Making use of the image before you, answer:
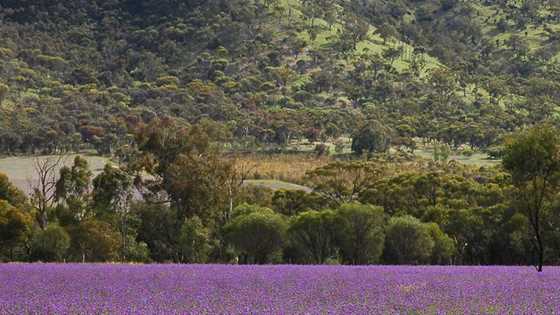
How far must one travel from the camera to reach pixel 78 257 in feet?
146

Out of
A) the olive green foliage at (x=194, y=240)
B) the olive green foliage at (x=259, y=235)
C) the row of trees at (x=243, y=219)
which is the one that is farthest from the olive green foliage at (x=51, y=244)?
the olive green foliage at (x=259, y=235)

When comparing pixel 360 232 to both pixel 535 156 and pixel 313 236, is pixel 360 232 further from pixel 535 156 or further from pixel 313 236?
pixel 535 156

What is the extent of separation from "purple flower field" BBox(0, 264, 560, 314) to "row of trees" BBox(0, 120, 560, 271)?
1863 centimetres

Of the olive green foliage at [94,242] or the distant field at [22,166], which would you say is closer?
the olive green foliage at [94,242]

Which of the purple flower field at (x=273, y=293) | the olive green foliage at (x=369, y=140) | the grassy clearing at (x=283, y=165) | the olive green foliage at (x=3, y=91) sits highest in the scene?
the olive green foliage at (x=3, y=91)

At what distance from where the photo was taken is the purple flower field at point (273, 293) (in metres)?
12.4

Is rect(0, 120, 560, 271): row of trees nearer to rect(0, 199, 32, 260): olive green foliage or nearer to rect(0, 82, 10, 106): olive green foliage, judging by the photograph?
rect(0, 199, 32, 260): olive green foliage

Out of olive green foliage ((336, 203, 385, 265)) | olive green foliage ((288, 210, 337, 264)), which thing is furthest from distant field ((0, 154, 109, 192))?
olive green foliage ((336, 203, 385, 265))

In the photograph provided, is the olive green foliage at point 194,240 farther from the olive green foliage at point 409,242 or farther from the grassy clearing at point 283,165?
the grassy clearing at point 283,165

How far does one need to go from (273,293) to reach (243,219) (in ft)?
97.6

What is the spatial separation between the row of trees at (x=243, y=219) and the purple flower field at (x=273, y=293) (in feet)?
61.1

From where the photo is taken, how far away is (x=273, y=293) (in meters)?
15.3

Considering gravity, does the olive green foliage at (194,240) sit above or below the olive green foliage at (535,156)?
below

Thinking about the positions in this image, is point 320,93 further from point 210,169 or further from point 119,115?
point 210,169
